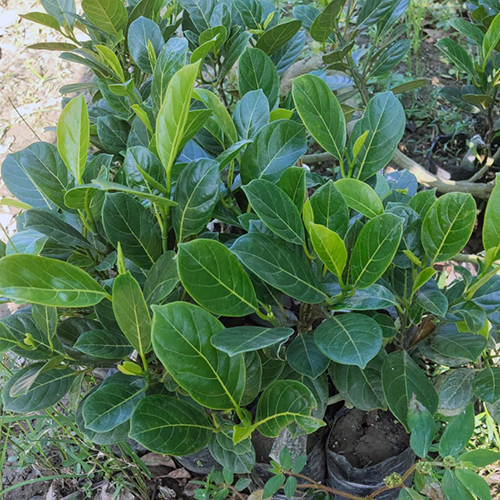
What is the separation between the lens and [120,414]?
0.75m

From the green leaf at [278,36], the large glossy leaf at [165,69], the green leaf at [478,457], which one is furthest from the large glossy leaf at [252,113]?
the green leaf at [478,457]

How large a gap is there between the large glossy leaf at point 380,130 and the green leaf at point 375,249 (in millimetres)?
203

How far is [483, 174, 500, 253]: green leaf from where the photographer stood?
65 centimetres

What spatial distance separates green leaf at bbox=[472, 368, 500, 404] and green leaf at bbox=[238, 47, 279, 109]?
62 centimetres

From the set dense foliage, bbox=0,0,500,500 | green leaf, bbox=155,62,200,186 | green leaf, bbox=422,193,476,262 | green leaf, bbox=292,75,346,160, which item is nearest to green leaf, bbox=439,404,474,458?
dense foliage, bbox=0,0,500,500

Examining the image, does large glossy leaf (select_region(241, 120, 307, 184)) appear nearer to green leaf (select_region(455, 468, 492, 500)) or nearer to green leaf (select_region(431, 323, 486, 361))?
green leaf (select_region(431, 323, 486, 361))

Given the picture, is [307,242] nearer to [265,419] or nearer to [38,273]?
[265,419]

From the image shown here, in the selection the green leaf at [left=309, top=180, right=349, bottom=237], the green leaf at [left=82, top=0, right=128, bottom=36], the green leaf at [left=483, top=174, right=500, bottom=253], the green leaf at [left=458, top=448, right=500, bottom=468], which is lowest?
the green leaf at [left=458, top=448, right=500, bottom=468]

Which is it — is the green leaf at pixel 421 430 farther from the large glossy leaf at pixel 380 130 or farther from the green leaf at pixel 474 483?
the large glossy leaf at pixel 380 130

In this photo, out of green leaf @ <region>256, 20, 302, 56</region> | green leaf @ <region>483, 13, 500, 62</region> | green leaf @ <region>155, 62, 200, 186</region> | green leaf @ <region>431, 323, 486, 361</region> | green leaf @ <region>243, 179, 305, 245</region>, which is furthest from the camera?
green leaf @ <region>483, 13, 500, 62</region>

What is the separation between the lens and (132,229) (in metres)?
0.75

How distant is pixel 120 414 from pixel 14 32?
3.29 metres

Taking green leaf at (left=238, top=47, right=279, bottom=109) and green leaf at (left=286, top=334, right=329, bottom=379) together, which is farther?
green leaf at (left=238, top=47, right=279, bottom=109)

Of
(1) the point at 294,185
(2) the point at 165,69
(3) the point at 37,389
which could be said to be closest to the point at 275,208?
(1) the point at 294,185
